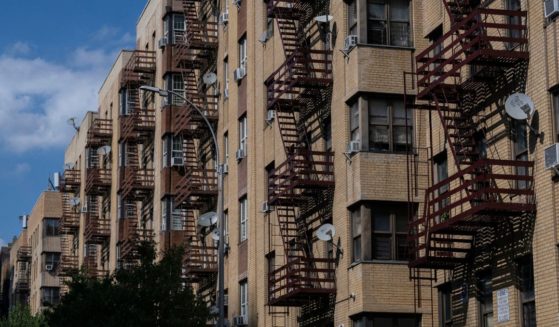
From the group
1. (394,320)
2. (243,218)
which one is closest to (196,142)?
(243,218)

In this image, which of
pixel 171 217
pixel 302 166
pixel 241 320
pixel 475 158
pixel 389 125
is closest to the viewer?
pixel 475 158

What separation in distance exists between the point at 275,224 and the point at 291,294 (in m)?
6.34

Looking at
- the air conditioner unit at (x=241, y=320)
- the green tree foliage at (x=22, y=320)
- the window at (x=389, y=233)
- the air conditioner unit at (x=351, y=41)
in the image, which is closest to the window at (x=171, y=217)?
the air conditioner unit at (x=241, y=320)

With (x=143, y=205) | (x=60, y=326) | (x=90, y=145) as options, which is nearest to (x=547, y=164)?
(x=60, y=326)

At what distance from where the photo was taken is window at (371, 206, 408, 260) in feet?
127

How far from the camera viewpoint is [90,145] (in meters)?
83.4

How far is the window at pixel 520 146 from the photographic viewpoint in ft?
104

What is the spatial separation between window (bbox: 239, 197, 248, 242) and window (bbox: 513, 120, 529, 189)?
69.6 feet

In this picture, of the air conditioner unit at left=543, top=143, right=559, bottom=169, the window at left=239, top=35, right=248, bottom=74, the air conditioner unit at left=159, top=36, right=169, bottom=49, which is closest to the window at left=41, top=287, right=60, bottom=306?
the air conditioner unit at left=159, top=36, right=169, bottom=49

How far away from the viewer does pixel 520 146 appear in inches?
1264

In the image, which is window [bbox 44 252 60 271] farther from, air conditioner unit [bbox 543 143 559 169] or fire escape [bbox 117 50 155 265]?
air conditioner unit [bbox 543 143 559 169]

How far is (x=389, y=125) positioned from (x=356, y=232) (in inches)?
132

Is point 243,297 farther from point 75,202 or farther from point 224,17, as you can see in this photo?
point 75,202

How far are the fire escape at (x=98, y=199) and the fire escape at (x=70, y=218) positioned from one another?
409 cm
